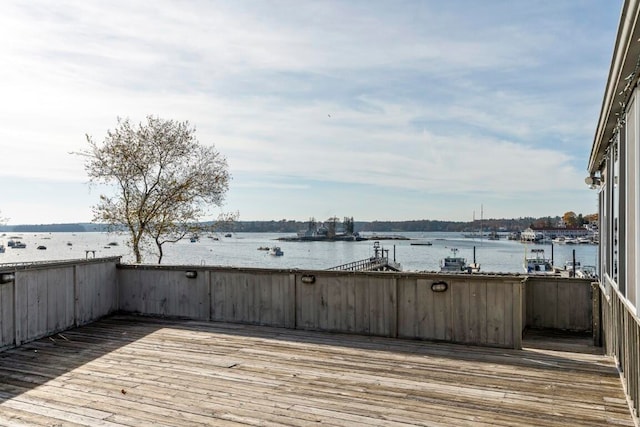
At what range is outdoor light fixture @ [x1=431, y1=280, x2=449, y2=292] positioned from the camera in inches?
252

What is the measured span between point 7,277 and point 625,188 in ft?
23.1

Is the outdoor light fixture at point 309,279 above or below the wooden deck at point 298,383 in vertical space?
above

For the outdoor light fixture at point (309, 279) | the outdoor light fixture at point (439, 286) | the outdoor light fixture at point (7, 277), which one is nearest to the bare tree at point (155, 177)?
the outdoor light fixture at point (7, 277)

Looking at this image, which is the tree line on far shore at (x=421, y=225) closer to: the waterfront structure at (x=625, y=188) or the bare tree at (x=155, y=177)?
the bare tree at (x=155, y=177)

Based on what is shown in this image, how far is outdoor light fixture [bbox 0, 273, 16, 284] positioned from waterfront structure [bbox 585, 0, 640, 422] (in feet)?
22.5

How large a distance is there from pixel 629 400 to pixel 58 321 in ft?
23.5

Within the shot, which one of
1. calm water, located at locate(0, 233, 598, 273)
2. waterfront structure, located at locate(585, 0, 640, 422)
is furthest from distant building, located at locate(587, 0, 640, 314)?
calm water, located at locate(0, 233, 598, 273)

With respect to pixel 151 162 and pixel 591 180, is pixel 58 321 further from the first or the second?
pixel 591 180

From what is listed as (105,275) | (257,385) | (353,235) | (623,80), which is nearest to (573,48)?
(623,80)

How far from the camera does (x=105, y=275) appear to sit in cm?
832

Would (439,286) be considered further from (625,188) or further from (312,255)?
(312,255)

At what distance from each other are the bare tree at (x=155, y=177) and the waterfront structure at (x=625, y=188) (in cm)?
1023

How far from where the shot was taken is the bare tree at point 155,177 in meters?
12.5

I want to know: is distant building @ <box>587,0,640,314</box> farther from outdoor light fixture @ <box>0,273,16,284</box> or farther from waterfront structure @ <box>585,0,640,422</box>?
outdoor light fixture @ <box>0,273,16,284</box>
